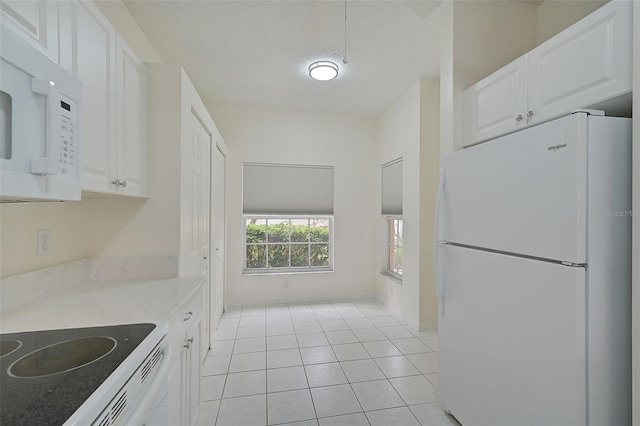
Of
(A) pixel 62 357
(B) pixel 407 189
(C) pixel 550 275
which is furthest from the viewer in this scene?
(B) pixel 407 189

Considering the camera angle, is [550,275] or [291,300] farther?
[291,300]

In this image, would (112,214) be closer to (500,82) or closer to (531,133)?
(531,133)

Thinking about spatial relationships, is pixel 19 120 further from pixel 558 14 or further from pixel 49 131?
pixel 558 14

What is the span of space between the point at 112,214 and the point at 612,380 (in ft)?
8.72

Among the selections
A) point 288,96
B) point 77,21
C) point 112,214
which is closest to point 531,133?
point 77,21

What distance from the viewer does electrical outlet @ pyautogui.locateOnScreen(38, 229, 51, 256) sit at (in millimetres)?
1412

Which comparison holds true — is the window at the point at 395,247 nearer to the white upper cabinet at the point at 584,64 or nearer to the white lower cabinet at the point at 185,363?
the white upper cabinet at the point at 584,64

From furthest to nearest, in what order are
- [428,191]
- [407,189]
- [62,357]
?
[407,189] → [428,191] → [62,357]

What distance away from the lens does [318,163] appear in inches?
164

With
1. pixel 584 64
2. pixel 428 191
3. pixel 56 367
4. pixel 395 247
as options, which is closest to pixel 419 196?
pixel 428 191

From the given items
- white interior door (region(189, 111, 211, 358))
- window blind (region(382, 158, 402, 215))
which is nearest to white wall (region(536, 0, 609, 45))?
window blind (region(382, 158, 402, 215))

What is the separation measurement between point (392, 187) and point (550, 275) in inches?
110

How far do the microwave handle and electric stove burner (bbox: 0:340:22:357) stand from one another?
60cm

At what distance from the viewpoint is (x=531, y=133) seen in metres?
1.25
